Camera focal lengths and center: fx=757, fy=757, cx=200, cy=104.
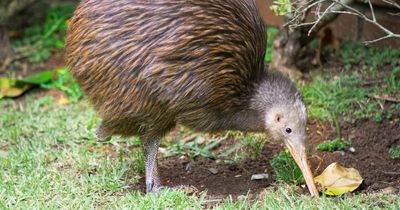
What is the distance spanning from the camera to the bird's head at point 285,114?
185 inches

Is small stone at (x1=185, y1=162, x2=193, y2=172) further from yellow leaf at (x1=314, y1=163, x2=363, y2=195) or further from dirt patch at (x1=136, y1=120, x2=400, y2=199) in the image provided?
yellow leaf at (x1=314, y1=163, x2=363, y2=195)

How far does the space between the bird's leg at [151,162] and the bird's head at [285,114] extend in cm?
70

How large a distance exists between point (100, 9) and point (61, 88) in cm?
230

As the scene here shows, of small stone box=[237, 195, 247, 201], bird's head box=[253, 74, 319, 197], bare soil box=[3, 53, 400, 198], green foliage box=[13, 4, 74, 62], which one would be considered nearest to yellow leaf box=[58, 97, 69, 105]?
green foliage box=[13, 4, 74, 62]

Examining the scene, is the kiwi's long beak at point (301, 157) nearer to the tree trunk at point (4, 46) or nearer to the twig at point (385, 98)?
the twig at point (385, 98)

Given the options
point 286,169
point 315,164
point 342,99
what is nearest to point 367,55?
point 342,99

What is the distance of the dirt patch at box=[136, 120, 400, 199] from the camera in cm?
486

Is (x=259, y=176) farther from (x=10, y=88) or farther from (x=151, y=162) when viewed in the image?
(x=10, y=88)

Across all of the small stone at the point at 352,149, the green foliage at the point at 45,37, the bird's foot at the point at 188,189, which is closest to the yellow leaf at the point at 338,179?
the small stone at the point at 352,149

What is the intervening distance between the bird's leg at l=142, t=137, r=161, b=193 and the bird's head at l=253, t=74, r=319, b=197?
0.70 meters

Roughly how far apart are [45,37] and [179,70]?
359cm

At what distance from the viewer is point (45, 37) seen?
768 centimetres

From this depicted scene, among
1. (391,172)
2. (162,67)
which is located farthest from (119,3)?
(391,172)

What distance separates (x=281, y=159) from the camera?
512cm
